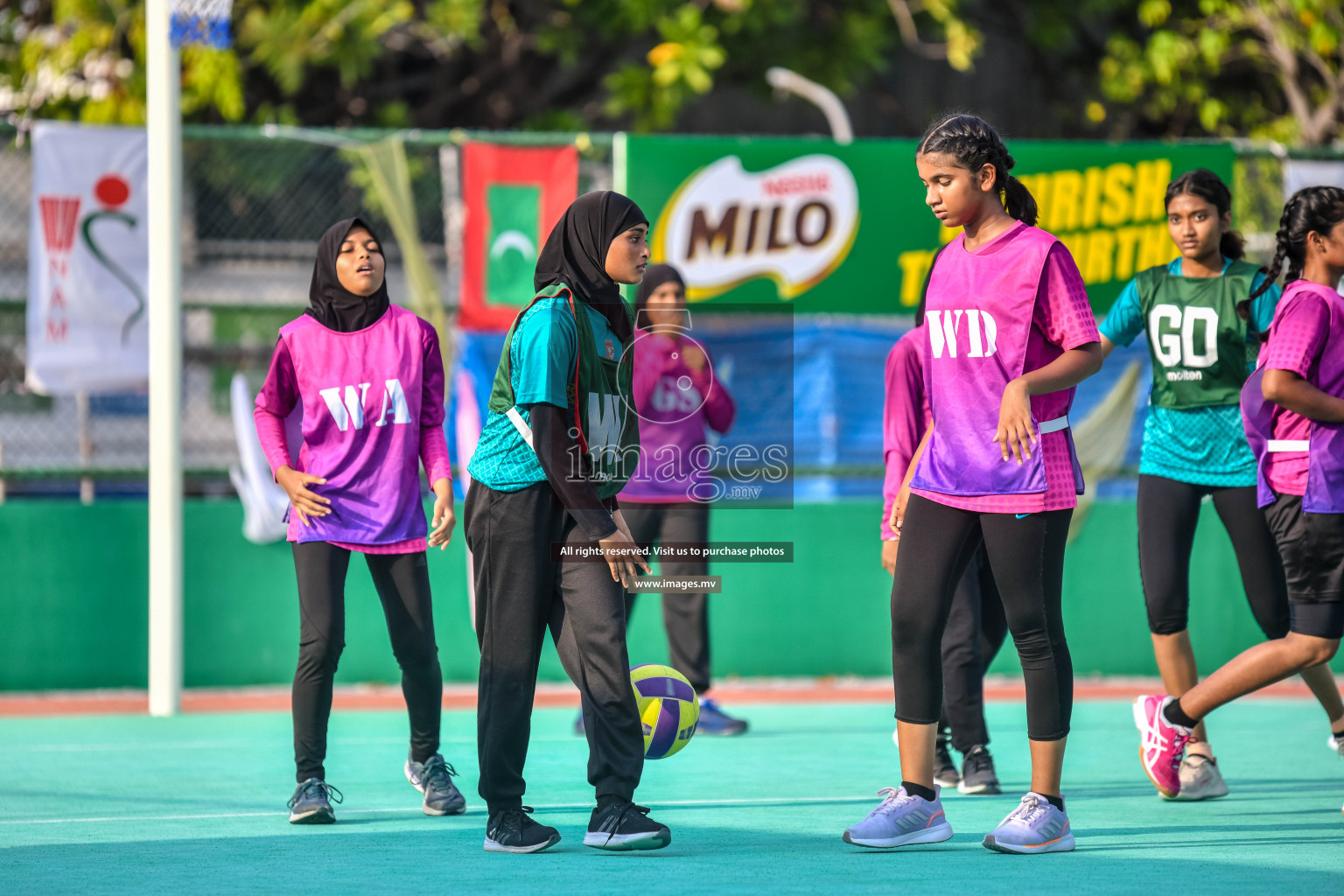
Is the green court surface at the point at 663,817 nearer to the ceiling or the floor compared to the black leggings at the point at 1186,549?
nearer to the floor

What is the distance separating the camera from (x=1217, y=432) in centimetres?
617

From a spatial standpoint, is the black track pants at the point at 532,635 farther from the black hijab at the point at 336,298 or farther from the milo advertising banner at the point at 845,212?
the milo advertising banner at the point at 845,212

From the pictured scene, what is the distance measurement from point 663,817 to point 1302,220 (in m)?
3.28

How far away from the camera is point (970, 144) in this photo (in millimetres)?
4840

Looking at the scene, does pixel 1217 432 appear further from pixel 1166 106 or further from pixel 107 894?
pixel 1166 106

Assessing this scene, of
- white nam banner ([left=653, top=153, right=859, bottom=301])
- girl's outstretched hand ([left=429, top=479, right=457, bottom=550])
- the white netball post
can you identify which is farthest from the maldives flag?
girl's outstretched hand ([left=429, top=479, right=457, bottom=550])

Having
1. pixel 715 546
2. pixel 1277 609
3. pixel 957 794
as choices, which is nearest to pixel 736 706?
pixel 715 546

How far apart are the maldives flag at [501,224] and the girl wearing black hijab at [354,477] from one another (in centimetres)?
400

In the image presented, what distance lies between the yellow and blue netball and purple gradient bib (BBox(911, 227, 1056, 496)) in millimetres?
1392

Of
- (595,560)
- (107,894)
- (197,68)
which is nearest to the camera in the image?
(107,894)

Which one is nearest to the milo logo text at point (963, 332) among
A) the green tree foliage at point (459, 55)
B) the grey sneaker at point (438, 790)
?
the grey sneaker at point (438, 790)

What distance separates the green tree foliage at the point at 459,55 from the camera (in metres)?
14.2

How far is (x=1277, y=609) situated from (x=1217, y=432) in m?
0.74

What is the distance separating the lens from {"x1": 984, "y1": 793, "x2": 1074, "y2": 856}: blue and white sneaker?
4906mm
